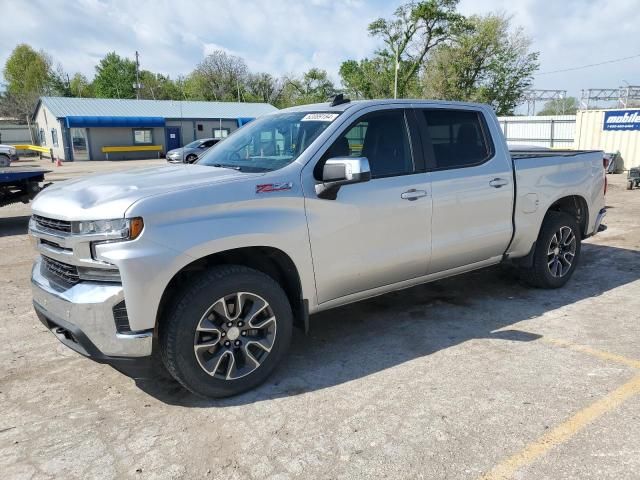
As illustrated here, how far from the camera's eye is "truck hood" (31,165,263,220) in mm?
3000

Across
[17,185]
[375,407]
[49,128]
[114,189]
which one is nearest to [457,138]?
[375,407]

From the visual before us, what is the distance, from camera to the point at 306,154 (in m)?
3.68

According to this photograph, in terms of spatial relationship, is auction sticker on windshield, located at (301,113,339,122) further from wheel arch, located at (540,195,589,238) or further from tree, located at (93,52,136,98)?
tree, located at (93,52,136,98)

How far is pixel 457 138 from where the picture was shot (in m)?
4.63

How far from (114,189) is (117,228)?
1.45ft

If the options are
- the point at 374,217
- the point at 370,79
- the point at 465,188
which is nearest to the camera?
the point at 374,217

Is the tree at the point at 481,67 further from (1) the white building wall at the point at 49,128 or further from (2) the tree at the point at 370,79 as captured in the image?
(1) the white building wall at the point at 49,128

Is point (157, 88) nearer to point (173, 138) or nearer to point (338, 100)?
point (173, 138)

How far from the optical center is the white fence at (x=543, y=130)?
2554 cm

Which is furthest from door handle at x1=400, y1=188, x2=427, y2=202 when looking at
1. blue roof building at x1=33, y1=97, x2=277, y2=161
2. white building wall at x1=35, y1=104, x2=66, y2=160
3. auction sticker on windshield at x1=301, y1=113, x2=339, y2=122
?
white building wall at x1=35, y1=104, x2=66, y2=160

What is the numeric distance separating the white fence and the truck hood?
2380 cm

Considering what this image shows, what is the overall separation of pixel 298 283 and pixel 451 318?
6.11ft

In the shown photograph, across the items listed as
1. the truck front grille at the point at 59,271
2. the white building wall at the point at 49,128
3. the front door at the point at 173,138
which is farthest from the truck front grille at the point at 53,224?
the front door at the point at 173,138

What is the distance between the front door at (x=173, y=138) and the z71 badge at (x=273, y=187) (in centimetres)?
4060
